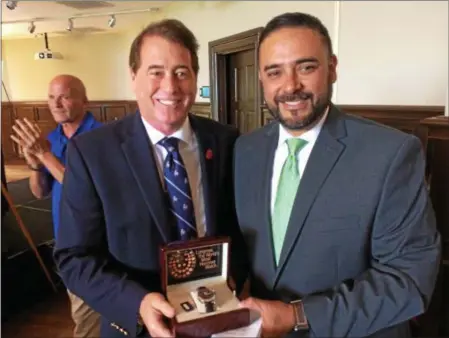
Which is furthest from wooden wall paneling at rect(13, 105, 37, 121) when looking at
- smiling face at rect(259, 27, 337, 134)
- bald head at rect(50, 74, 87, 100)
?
smiling face at rect(259, 27, 337, 134)

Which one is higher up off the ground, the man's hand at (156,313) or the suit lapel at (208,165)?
the suit lapel at (208,165)

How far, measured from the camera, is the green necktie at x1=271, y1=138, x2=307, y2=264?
108 cm

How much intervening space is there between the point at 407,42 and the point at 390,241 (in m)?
2.05

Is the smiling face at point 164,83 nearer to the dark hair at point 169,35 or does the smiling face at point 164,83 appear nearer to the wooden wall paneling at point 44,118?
the dark hair at point 169,35

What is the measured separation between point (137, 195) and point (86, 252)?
0.20m

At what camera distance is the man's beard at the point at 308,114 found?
43.2 inches

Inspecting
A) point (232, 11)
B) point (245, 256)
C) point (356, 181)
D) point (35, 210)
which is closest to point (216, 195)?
point (245, 256)

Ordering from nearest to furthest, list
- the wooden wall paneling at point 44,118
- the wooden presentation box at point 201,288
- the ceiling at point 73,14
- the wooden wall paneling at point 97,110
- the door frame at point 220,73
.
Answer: the wooden presentation box at point 201,288 → the door frame at point 220,73 → the ceiling at point 73,14 → the wooden wall paneling at point 97,110 → the wooden wall paneling at point 44,118

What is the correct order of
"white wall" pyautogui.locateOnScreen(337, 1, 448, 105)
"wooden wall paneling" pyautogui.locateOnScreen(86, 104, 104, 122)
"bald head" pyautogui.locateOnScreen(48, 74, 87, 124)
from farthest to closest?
"wooden wall paneling" pyautogui.locateOnScreen(86, 104, 104, 122) < "white wall" pyautogui.locateOnScreen(337, 1, 448, 105) < "bald head" pyautogui.locateOnScreen(48, 74, 87, 124)

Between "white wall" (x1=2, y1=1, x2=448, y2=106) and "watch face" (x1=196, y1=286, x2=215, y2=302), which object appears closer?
"watch face" (x1=196, y1=286, x2=215, y2=302)

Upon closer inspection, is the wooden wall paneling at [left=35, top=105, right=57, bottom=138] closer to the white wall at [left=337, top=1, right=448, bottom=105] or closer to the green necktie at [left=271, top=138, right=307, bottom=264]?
the white wall at [left=337, top=1, right=448, bottom=105]

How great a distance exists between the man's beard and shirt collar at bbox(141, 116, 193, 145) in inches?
10.5

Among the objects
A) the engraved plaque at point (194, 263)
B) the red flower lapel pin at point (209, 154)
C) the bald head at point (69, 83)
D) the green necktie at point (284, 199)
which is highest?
the bald head at point (69, 83)

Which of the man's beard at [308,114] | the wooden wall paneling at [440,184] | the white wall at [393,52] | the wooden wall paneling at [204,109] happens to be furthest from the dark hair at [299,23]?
the wooden wall paneling at [204,109]
